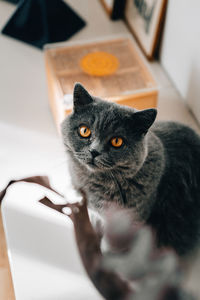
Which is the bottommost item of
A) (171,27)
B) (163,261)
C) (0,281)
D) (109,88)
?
(0,281)

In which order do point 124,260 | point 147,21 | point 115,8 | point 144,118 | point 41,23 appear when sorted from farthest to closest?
point 115,8
point 41,23
point 147,21
point 124,260
point 144,118

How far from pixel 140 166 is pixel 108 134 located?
15 cm

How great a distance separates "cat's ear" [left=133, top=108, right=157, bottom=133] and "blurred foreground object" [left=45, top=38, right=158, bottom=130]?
0.53 meters

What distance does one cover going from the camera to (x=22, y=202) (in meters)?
1.33

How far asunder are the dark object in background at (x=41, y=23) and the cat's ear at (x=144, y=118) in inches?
52.5

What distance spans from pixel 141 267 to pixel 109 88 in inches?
33.8

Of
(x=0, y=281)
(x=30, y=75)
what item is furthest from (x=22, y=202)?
(x=30, y=75)

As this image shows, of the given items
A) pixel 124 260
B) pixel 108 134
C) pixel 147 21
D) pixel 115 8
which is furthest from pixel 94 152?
pixel 115 8

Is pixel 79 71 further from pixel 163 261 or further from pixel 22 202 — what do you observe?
pixel 163 261

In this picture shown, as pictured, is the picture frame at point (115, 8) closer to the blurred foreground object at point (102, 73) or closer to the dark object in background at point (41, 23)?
the dark object in background at point (41, 23)

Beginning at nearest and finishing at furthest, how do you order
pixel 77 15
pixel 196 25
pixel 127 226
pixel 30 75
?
pixel 127 226
pixel 196 25
pixel 30 75
pixel 77 15

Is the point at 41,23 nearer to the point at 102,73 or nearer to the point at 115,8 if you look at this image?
the point at 115,8

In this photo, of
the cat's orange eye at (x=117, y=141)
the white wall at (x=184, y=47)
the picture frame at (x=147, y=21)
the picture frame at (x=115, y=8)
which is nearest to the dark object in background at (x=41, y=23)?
the picture frame at (x=115, y=8)

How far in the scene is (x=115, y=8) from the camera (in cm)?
221
